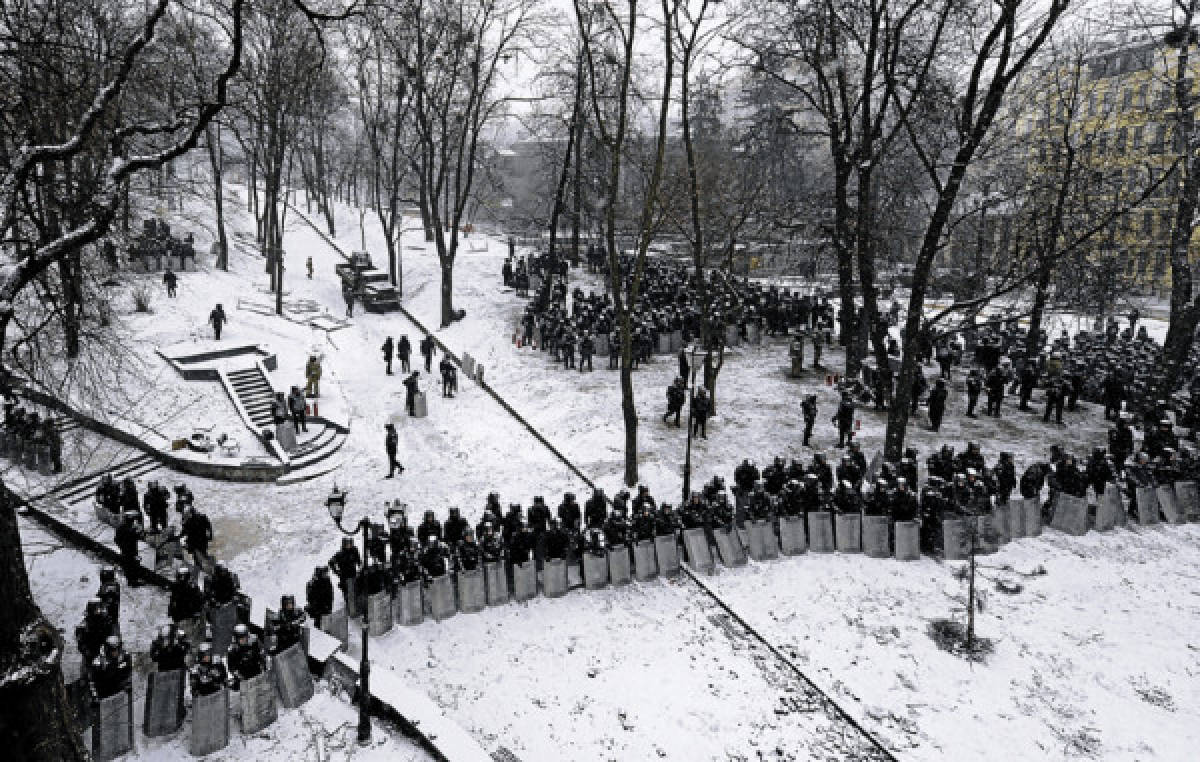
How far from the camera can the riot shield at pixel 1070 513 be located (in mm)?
13453

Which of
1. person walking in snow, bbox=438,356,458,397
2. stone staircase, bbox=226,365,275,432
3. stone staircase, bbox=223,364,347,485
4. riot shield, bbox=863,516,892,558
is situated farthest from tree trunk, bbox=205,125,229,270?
riot shield, bbox=863,516,892,558

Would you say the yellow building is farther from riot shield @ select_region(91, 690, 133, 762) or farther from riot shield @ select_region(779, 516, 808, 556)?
riot shield @ select_region(91, 690, 133, 762)

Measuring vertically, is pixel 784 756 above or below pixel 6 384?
below

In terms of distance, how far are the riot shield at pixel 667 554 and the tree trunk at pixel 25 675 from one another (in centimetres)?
801

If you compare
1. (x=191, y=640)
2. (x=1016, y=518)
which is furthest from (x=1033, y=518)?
(x=191, y=640)

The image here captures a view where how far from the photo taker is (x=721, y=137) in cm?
4091

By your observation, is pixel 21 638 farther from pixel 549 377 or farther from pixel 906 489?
pixel 549 377

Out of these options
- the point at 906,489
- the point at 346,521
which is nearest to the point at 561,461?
the point at 346,521

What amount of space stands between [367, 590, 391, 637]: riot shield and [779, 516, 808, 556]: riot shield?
6.61 meters

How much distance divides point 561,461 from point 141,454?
369 inches

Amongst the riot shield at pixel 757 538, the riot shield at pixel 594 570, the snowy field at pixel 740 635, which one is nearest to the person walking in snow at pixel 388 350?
the snowy field at pixel 740 635

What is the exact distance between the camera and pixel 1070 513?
13516 mm

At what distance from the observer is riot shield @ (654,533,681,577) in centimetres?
1210

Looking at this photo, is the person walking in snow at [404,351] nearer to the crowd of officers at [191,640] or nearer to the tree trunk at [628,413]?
the tree trunk at [628,413]
